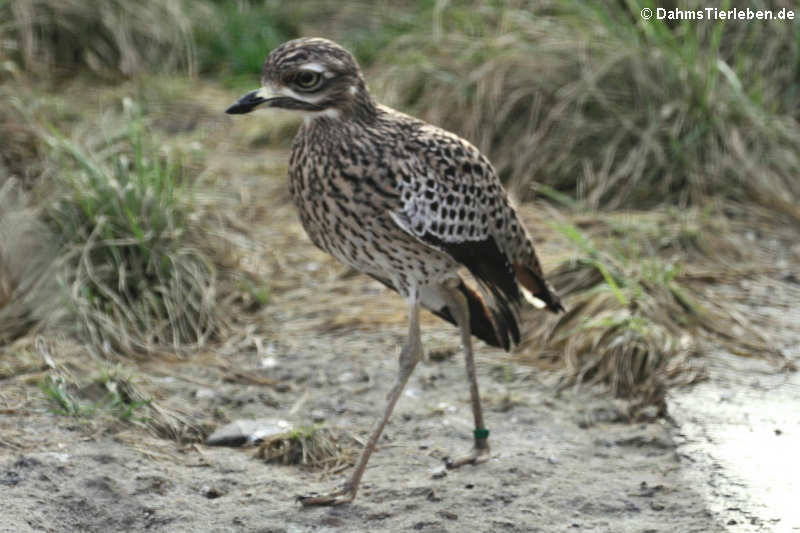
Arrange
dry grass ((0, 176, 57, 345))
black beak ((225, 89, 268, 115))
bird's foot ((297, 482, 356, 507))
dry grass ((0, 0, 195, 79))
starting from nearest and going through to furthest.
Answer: black beak ((225, 89, 268, 115))
bird's foot ((297, 482, 356, 507))
dry grass ((0, 176, 57, 345))
dry grass ((0, 0, 195, 79))

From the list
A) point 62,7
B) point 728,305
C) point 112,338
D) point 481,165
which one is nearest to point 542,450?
point 481,165

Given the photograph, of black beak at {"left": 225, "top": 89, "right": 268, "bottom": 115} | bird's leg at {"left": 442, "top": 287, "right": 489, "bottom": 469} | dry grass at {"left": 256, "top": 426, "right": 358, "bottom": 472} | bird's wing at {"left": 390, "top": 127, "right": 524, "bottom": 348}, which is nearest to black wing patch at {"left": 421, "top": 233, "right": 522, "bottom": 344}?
bird's wing at {"left": 390, "top": 127, "right": 524, "bottom": 348}

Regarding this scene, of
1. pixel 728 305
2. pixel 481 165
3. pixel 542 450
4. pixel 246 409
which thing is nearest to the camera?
pixel 481 165

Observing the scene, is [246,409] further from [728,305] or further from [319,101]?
[728,305]

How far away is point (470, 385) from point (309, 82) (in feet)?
4.37

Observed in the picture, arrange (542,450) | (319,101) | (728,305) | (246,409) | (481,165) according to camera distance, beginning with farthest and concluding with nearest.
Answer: (728,305) → (246,409) → (542,450) → (481,165) → (319,101)

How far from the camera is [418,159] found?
13.4ft

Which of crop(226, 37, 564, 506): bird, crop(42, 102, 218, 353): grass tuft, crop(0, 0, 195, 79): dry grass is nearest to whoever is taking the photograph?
crop(226, 37, 564, 506): bird

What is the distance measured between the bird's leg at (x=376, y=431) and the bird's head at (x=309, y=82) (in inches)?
29.4

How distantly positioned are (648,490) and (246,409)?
1784 millimetres

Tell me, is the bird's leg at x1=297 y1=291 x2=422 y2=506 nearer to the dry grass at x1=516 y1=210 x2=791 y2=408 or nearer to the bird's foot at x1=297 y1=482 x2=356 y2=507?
the bird's foot at x1=297 y1=482 x2=356 y2=507

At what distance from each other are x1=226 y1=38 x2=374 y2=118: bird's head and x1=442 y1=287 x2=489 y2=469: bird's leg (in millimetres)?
849

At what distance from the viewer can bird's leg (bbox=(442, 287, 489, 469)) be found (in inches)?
175

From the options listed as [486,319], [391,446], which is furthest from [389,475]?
[486,319]
